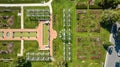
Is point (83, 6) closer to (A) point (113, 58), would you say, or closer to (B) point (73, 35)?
(B) point (73, 35)

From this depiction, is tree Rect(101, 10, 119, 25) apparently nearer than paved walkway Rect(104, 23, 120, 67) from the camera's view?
Yes

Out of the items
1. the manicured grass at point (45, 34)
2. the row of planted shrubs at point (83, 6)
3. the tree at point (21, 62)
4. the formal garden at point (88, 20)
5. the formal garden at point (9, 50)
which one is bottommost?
the tree at point (21, 62)

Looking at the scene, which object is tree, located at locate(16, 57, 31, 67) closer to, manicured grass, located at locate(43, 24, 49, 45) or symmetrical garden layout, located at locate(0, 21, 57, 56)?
symmetrical garden layout, located at locate(0, 21, 57, 56)

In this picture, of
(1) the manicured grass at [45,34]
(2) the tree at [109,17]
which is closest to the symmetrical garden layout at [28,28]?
(1) the manicured grass at [45,34]

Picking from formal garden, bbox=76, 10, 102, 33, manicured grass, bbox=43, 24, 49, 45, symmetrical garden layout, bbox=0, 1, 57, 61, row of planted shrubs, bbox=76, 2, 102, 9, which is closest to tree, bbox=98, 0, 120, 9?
row of planted shrubs, bbox=76, 2, 102, 9

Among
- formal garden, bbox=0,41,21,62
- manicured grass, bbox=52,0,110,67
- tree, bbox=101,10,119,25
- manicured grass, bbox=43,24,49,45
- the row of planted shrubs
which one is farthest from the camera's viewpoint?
manicured grass, bbox=43,24,49,45

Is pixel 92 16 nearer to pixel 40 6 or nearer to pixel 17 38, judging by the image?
pixel 40 6

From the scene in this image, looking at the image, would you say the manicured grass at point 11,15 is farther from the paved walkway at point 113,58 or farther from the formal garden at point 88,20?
the paved walkway at point 113,58

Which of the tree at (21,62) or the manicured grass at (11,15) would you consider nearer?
the tree at (21,62)

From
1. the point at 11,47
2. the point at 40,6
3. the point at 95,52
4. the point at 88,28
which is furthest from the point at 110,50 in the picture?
the point at 11,47

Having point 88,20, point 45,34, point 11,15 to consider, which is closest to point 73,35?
point 88,20
